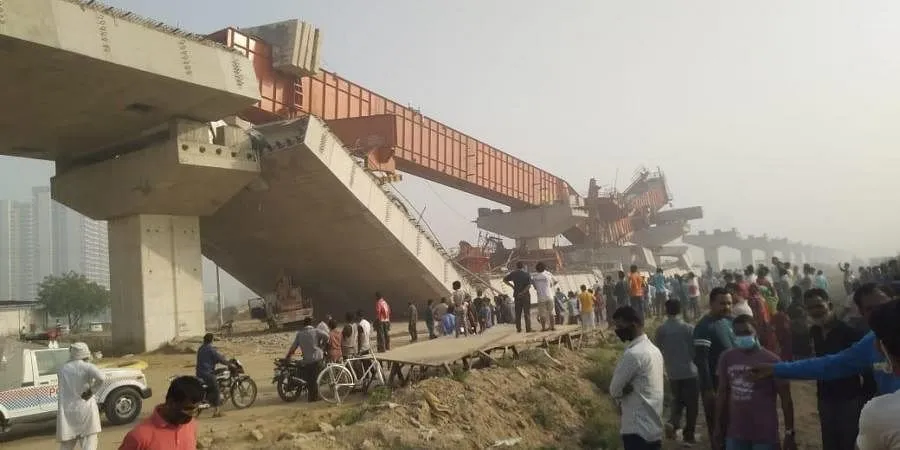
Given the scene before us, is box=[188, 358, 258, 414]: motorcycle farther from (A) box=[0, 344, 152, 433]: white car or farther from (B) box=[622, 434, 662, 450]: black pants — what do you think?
(B) box=[622, 434, 662, 450]: black pants

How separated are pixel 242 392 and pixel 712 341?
6.88m

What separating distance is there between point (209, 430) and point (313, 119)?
32.3 feet

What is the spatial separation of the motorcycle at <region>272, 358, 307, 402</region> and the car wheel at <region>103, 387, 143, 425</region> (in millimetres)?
1997

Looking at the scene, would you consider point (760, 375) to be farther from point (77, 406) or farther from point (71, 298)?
point (71, 298)

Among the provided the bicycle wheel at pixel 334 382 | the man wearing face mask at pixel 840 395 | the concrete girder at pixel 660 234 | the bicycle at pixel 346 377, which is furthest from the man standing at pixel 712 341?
the concrete girder at pixel 660 234

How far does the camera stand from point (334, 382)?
9.06 meters

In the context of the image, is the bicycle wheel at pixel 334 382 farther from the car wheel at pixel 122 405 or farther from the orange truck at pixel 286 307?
the orange truck at pixel 286 307

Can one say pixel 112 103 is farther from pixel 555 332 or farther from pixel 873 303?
pixel 873 303

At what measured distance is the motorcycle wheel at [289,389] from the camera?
940cm

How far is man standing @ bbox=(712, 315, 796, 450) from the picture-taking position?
159 inches

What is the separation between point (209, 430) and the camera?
303 inches

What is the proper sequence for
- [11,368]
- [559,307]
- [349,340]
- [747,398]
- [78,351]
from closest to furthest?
[747,398], [78,351], [11,368], [349,340], [559,307]

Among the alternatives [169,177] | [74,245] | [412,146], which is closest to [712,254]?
[412,146]

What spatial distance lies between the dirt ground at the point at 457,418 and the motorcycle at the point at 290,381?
0.19 meters
